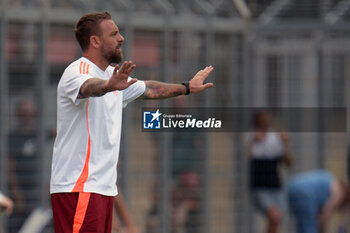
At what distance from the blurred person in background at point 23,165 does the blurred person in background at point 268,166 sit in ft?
6.62

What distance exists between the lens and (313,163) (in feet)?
29.0

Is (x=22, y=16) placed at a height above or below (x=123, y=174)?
above

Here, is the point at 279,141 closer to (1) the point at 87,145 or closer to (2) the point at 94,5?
(2) the point at 94,5

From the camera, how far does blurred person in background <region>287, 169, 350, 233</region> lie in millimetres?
8445

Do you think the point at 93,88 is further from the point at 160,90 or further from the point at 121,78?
the point at 160,90

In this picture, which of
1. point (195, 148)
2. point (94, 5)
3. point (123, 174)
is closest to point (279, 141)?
point (195, 148)

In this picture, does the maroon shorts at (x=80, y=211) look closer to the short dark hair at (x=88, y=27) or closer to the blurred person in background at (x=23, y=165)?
the short dark hair at (x=88, y=27)

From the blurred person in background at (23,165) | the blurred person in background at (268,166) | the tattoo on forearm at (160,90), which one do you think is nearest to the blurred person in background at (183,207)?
the blurred person in background at (268,166)

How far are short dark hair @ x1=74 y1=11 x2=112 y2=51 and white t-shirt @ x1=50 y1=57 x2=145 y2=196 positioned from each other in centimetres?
11

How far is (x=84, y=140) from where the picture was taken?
433 cm

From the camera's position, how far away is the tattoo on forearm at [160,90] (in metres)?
4.71

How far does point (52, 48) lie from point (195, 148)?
62.0 inches

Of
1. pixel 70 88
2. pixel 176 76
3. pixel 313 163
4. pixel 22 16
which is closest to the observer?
pixel 70 88

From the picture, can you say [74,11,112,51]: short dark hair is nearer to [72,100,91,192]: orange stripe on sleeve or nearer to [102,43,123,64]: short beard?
[102,43,123,64]: short beard
